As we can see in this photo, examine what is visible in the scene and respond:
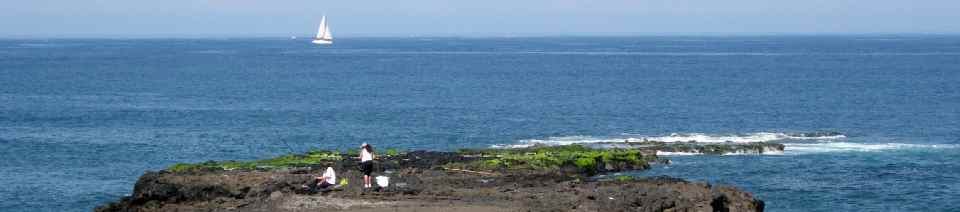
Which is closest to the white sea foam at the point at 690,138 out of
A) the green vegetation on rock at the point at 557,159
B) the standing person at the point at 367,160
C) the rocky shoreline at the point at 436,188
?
the green vegetation on rock at the point at 557,159

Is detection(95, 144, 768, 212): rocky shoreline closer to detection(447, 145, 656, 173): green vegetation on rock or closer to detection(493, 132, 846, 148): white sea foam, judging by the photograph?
detection(447, 145, 656, 173): green vegetation on rock

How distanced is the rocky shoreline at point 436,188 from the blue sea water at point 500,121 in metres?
4.81

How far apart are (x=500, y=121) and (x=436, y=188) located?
139 ft

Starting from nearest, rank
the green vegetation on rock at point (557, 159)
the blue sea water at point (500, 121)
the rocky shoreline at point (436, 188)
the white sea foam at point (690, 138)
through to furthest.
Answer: the rocky shoreline at point (436, 188) → the green vegetation on rock at point (557, 159) → the blue sea water at point (500, 121) → the white sea foam at point (690, 138)

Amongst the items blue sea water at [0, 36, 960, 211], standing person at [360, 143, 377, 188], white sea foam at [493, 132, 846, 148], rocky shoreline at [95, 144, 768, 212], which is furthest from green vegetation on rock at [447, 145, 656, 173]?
standing person at [360, 143, 377, 188]

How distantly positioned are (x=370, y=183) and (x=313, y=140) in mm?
30574

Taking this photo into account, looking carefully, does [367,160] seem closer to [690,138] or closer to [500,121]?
[690,138]

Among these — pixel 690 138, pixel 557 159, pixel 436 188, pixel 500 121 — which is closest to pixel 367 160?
pixel 436 188

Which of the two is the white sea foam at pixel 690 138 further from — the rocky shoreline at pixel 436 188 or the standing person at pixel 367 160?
the standing person at pixel 367 160

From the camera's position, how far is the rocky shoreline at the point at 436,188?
38656 mm

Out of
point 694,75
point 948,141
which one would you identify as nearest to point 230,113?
point 948,141

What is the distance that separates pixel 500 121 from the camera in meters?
84.9

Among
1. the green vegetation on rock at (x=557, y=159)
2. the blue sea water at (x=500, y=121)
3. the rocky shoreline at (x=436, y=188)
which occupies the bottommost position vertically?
the blue sea water at (x=500, y=121)

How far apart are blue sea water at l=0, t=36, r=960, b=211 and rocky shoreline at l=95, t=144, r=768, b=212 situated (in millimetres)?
4810
